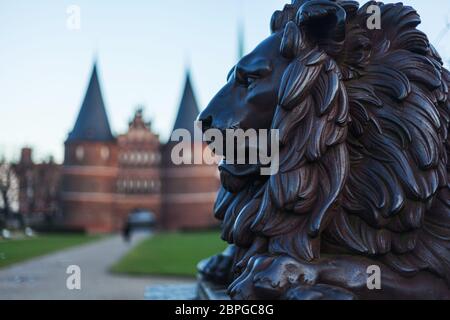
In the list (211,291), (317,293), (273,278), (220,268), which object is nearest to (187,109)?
(220,268)

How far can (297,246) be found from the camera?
1871 mm

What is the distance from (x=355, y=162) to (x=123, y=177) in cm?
5320

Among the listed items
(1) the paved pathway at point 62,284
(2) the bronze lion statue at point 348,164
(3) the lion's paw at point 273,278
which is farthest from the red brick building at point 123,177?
(3) the lion's paw at point 273,278

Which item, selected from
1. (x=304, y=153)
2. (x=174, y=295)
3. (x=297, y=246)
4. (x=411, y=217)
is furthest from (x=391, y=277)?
(x=174, y=295)

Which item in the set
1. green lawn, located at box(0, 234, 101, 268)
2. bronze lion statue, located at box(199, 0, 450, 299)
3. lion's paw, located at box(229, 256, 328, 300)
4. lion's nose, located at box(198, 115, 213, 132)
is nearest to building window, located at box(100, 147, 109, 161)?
green lawn, located at box(0, 234, 101, 268)

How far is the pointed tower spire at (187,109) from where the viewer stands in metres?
50.9

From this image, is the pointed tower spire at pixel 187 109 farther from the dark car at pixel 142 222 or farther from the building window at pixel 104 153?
the dark car at pixel 142 222

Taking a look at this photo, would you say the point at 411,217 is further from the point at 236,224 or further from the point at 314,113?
the point at 236,224

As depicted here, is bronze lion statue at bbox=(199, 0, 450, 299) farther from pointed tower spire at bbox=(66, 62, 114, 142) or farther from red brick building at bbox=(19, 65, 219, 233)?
pointed tower spire at bbox=(66, 62, 114, 142)

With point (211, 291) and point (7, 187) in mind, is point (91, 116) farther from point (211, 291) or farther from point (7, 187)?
point (211, 291)

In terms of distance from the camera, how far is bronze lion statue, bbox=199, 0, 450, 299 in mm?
1892

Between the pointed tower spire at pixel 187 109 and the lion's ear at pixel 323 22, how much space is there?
47711 millimetres

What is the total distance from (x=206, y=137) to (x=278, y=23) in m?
0.62

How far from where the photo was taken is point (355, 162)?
6.73 ft
